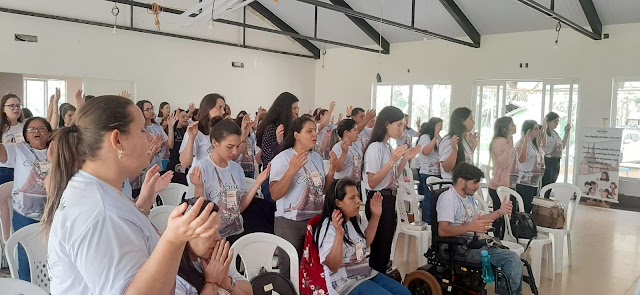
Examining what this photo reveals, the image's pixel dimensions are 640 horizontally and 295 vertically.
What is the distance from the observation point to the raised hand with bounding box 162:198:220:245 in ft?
2.96

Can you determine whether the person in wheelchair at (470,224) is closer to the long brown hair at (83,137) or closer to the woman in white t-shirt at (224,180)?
the woman in white t-shirt at (224,180)

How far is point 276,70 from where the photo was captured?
1216 cm

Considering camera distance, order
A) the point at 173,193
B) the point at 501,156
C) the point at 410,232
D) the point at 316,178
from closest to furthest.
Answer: the point at 316,178 → the point at 173,193 → the point at 410,232 → the point at 501,156

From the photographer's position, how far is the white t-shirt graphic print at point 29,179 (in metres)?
3.20

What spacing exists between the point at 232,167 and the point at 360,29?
8.59 meters

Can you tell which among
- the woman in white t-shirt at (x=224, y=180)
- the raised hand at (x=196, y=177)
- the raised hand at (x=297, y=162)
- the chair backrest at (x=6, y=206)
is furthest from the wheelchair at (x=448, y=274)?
the chair backrest at (x=6, y=206)

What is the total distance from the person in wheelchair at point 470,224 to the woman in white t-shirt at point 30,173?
8.84 feet

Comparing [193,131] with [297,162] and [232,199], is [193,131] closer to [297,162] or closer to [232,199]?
[232,199]

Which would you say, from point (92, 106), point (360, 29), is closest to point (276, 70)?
point (360, 29)

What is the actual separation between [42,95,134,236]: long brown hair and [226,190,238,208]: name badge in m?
1.62

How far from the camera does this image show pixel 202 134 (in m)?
4.11

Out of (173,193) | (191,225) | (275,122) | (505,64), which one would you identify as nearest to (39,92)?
(173,193)

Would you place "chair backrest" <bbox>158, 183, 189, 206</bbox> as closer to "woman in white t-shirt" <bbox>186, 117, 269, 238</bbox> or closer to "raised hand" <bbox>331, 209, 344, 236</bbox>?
"woman in white t-shirt" <bbox>186, 117, 269, 238</bbox>

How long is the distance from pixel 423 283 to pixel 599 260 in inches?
104
